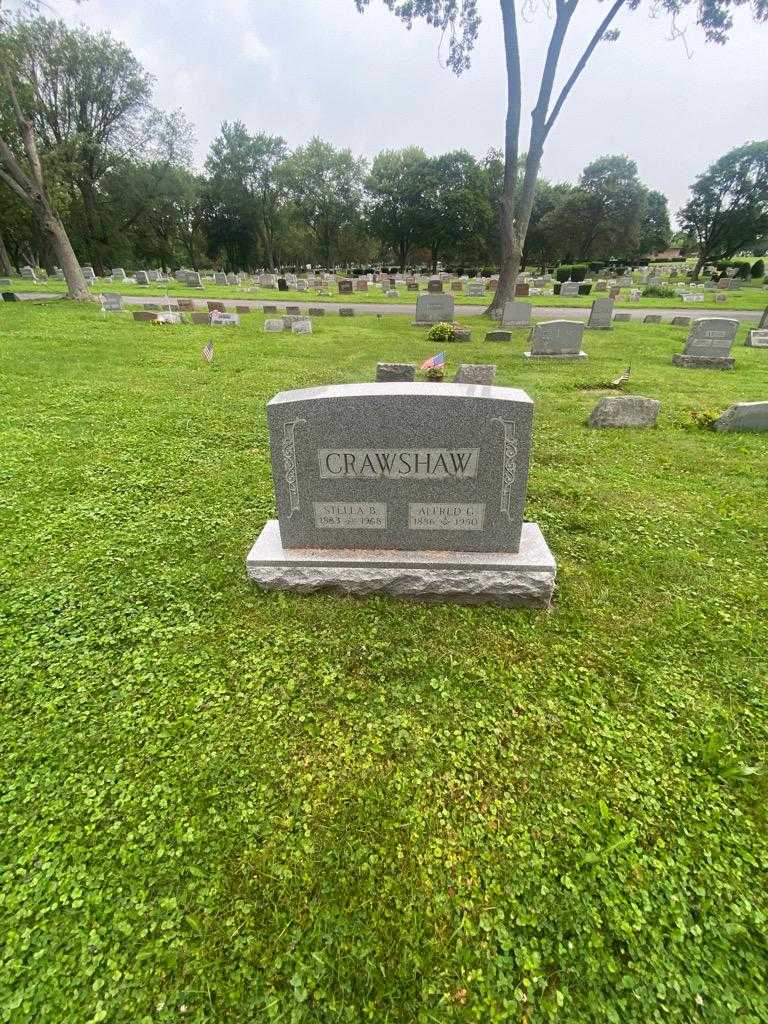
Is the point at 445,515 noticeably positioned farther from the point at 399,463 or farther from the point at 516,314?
the point at 516,314

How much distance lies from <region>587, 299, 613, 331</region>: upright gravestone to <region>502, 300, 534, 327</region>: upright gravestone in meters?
2.30

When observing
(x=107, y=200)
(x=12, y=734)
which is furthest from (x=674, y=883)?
(x=107, y=200)

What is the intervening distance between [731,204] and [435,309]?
61.2 metres

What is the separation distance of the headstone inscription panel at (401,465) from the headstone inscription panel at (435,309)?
1549 cm

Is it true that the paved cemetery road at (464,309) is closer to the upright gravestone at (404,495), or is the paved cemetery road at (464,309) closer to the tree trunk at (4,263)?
the tree trunk at (4,263)

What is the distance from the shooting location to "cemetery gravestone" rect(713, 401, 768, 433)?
684 centimetres

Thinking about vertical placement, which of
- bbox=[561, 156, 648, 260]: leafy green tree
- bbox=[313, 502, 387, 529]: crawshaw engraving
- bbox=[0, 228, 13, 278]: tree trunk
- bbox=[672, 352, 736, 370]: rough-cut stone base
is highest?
bbox=[561, 156, 648, 260]: leafy green tree

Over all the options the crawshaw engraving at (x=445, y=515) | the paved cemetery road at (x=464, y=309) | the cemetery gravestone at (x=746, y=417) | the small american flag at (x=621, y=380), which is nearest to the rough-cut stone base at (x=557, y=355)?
the small american flag at (x=621, y=380)

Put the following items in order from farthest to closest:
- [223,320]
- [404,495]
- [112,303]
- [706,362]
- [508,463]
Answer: [112,303] < [223,320] < [706,362] < [404,495] < [508,463]

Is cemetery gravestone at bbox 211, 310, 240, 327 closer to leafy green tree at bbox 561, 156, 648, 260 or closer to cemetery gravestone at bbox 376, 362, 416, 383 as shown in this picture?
cemetery gravestone at bbox 376, 362, 416, 383

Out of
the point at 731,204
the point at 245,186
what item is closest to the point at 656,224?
the point at 731,204

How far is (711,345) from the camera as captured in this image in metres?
11.7

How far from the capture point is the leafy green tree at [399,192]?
5656 centimetres

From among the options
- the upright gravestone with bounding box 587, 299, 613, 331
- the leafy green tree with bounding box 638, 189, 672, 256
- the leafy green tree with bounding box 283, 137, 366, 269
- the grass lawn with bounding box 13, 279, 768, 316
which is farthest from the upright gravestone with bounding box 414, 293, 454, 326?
the leafy green tree with bounding box 638, 189, 672, 256
